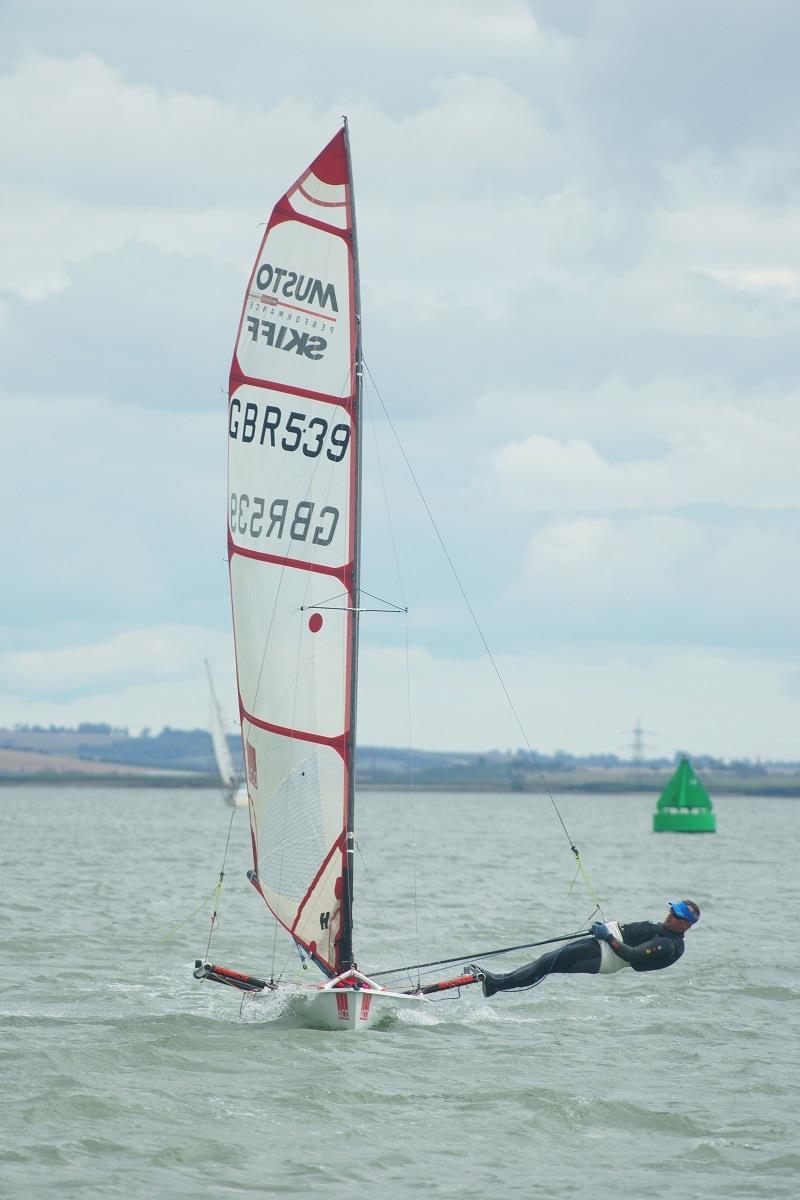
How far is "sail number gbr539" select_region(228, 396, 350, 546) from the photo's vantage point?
1783 centimetres

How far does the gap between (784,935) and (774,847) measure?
41.7m

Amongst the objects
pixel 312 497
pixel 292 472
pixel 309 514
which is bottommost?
pixel 309 514

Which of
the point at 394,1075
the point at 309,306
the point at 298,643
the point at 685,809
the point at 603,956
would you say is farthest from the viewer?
the point at 685,809

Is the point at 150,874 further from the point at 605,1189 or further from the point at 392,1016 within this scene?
the point at 605,1189

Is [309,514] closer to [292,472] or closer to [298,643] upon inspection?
[292,472]

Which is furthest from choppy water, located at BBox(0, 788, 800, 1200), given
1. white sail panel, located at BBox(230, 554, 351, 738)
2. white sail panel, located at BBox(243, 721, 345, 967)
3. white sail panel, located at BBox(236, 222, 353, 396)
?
white sail panel, located at BBox(236, 222, 353, 396)

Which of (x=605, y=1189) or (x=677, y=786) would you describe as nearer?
(x=605, y=1189)

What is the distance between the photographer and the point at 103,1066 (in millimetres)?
16078

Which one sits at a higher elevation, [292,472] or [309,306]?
[309,306]

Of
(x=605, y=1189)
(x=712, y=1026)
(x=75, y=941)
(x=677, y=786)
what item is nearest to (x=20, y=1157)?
(x=605, y=1189)

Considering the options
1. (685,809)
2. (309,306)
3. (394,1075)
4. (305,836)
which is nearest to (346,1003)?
(394,1075)

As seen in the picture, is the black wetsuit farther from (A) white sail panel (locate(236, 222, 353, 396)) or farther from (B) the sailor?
(A) white sail panel (locate(236, 222, 353, 396))

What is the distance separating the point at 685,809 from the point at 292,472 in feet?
216

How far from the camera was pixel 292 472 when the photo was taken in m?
17.9
